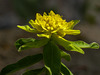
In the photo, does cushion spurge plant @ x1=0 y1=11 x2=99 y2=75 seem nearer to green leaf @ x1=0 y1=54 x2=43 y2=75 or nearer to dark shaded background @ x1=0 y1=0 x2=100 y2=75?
green leaf @ x1=0 y1=54 x2=43 y2=75

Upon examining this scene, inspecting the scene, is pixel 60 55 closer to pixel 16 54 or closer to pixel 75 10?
pixel 16 54

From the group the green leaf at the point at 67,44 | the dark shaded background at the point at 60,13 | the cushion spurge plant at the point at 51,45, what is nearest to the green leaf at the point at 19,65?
the cushion spurge plant at the point at 51,45

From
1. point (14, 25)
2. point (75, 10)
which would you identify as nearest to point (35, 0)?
point (14, 25)

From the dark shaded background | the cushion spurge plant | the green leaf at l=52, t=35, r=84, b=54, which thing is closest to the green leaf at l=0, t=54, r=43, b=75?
the cushion spurge plant

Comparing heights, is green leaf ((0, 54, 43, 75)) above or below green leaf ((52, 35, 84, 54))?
below

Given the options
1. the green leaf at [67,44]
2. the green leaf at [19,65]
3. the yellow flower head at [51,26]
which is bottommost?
the green leaf at [19,65]

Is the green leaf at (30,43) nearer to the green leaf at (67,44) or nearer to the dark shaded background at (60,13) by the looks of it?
the green leaf at (67,44)
